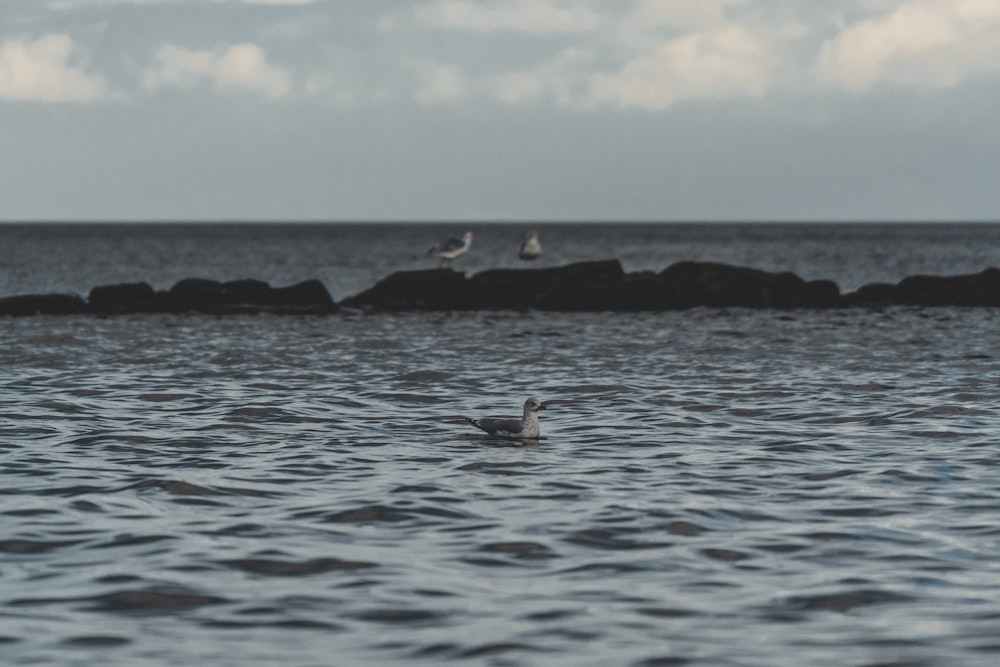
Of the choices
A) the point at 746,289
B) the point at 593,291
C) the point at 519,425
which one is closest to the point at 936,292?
the point at 746,289

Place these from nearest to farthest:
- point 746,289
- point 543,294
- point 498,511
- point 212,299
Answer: point 498,511, point 212,299, point 543,294, point 746,289

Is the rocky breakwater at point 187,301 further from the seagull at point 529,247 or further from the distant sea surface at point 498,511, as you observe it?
the seagull at point 529,247

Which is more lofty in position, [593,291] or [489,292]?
[593,291]

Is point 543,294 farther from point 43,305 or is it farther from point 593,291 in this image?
point 43,305

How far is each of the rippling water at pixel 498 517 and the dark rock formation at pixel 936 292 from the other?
1432 centimetres

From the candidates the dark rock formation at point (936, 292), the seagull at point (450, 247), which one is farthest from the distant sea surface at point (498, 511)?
the seagull at point (450, 247)

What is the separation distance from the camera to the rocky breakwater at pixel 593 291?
33781 millimetres

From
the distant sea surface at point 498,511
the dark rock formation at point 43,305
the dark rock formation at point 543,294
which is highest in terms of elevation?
the dark rock formation at point 543,294

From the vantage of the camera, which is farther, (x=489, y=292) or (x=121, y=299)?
(x=489, y=292)

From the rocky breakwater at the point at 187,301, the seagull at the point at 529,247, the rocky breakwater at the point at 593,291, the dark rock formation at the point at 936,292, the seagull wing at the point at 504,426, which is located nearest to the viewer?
the seagull wing at the point at 504,426

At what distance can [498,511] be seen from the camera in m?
10.7

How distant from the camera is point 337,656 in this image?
23.1 ft

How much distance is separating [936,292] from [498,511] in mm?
27774

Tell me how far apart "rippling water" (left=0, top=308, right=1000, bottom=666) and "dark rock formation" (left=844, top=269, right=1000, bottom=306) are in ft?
47.0
